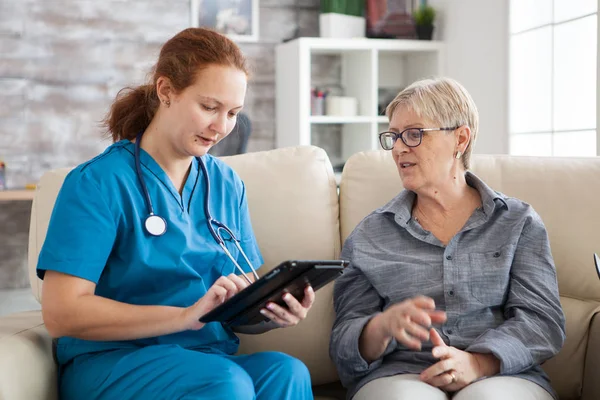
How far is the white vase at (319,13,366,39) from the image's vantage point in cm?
454

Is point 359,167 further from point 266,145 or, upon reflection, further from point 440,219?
point 266,145

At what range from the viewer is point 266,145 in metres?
4.74

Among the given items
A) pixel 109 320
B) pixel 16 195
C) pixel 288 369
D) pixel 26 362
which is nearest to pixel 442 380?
pixel 288 369

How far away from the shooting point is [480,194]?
77.5 inches

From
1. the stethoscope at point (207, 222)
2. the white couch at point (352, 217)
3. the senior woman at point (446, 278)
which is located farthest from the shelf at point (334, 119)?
the stethoscope at point (207, 222)

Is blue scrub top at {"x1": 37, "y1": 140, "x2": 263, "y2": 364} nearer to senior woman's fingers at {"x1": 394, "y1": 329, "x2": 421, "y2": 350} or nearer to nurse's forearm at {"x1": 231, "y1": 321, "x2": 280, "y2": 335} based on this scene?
nurse's forearm at {"x1": 231, "y1": 321, "x2": 280, "y2": 335}

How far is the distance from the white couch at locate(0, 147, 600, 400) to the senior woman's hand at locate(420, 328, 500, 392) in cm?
31

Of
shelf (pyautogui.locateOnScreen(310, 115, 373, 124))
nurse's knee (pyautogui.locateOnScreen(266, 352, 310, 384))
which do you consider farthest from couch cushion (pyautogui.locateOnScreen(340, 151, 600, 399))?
shelf (pyautogui.locateOnScreen(310, 115, 373, 124))

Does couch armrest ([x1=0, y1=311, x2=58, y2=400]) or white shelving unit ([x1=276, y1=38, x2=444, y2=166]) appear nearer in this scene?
couch armrest ([x1=0, y1=311, x2=58, y2=400])

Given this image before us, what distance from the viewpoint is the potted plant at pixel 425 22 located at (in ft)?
15.0

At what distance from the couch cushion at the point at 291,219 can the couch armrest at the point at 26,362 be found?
0.26 metres

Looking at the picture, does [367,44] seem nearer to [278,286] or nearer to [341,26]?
[341,26]

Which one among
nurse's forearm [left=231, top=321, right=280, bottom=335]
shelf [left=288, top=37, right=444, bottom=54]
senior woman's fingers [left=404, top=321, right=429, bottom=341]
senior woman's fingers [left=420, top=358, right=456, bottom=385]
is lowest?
senior woman's fingers [left=420, top=358, right=456, bottom=385]

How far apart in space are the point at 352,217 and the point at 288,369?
631 millimetres
